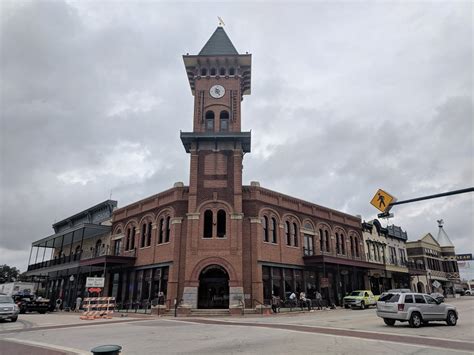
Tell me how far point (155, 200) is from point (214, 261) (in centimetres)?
891

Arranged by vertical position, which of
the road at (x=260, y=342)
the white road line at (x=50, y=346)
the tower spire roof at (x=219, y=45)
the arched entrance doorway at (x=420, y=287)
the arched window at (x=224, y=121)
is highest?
the tower spire roof at (x=219, y=45)

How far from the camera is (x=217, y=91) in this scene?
1382 inches

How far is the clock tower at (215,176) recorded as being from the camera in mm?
28422

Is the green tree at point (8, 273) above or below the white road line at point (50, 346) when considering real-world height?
above

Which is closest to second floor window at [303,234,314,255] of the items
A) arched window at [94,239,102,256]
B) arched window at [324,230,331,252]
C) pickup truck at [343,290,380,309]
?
arched window at [324,230,331,252]

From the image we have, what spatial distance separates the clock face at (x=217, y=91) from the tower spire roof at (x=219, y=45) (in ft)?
11.4

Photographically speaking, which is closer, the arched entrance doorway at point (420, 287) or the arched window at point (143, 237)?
the arched window at point (143, 237)

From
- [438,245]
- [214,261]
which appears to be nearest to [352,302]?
[214,261]

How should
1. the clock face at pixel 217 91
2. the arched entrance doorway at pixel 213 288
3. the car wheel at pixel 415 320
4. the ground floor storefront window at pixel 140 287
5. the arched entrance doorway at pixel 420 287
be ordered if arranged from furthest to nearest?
the arched entrance doorway at pixel 420 287, the clock face at pixel 217 91, the ground floor storefront window at pixel 140 287, the arched entrance doorway at pixel 213 288, the car wheel at pixel 415 320

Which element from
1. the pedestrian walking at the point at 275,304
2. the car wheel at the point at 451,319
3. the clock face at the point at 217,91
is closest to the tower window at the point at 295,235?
the pedestrian walking at the point at 275,304

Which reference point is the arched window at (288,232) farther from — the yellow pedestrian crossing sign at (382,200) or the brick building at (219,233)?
the yellow pedestrian crossing sign at (382,200)

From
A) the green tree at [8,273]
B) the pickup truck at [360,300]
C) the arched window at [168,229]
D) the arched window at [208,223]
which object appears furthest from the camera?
the green tree at [8,273]

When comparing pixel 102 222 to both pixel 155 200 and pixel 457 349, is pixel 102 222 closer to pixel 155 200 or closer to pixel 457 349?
pixel 155 200

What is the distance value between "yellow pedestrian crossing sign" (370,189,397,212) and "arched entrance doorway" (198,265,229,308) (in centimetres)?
1825
